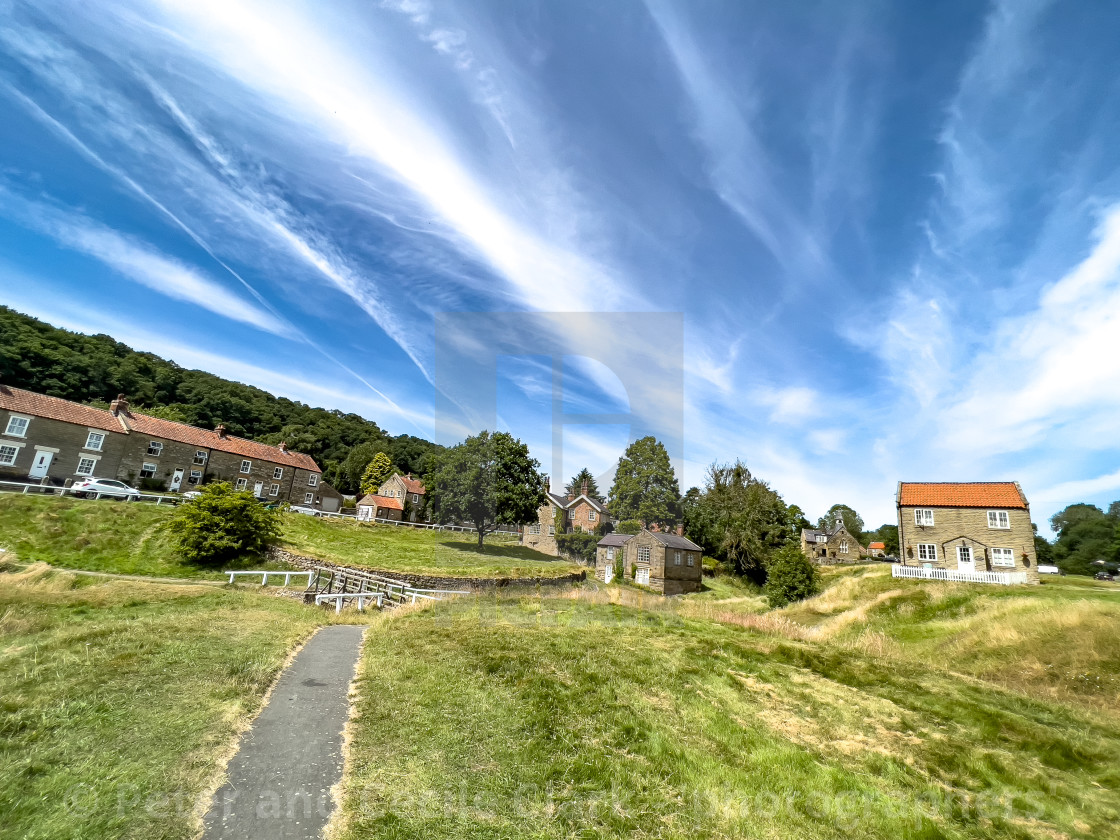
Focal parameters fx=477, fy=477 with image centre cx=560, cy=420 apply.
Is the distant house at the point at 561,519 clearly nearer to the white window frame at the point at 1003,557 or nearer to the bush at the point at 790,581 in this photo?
the bush at the point at 790,581

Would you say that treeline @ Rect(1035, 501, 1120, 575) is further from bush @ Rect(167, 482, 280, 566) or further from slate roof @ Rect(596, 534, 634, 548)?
bush @ Rect(167, 482, 280, 566)

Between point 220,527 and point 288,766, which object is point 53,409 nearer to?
point 220,527

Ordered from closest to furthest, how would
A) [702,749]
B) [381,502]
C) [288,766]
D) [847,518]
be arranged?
[288,766]
[702,749]
[381,502]
[847,518]

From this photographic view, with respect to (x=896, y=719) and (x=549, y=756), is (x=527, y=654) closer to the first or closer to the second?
(x=549, y=756)

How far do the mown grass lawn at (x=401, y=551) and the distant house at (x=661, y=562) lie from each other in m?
7.78

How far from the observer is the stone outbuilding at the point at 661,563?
4500 centimetres

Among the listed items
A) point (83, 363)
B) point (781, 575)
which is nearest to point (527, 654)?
point (781, 575)

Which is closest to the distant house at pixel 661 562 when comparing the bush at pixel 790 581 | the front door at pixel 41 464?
the bush at pixel 790 581

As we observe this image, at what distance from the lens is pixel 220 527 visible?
28812mm

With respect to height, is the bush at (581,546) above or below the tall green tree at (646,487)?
below

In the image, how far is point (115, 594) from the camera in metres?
17.3

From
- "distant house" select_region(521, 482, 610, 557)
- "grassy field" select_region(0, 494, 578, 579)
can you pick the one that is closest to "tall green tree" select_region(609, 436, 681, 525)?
"distant house" select_region(521, 482, 610, 557)

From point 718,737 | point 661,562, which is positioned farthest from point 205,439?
point 718,737

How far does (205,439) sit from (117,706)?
5705 centimetres
